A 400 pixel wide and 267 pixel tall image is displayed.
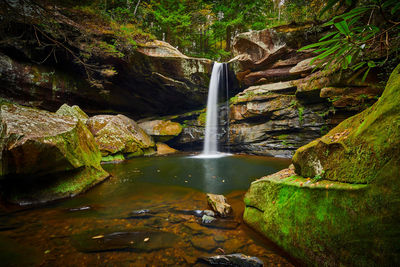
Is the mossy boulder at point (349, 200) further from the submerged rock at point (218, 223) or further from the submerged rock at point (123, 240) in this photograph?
the submerged rock at point (123, 240)

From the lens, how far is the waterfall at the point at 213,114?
44.0ft

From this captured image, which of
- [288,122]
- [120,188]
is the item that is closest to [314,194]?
[120,188]

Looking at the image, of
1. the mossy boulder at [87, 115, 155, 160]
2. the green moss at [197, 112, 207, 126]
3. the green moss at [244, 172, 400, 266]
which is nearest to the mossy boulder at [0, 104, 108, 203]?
the green moss at [244, 172, 400, 266]

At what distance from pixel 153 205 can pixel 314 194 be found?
300 cm

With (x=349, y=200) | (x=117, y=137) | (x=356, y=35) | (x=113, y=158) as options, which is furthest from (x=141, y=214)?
(x=117, y=137)

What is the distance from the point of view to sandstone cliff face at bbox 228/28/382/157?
8.31 m

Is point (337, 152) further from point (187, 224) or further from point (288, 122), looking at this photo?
point (288, 122)

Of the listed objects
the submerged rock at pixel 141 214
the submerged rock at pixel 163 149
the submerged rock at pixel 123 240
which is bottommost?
the submerged rock at pixel 163 149

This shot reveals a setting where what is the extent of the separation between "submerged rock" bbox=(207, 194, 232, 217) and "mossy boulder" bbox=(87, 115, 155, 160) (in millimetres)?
8427

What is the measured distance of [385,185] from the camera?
1.36 m

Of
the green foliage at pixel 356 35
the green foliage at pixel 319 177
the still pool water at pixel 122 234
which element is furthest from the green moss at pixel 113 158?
the green foliage at pixel 356 35

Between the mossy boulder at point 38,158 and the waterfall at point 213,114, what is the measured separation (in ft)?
33.1

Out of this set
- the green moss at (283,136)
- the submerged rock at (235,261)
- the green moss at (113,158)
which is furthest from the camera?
the green moss at (283,136)

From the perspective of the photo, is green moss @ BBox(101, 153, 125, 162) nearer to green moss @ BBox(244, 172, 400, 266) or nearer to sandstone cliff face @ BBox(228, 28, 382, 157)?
sandstone cliff face @ BBox(228, 28, 382, 157)
